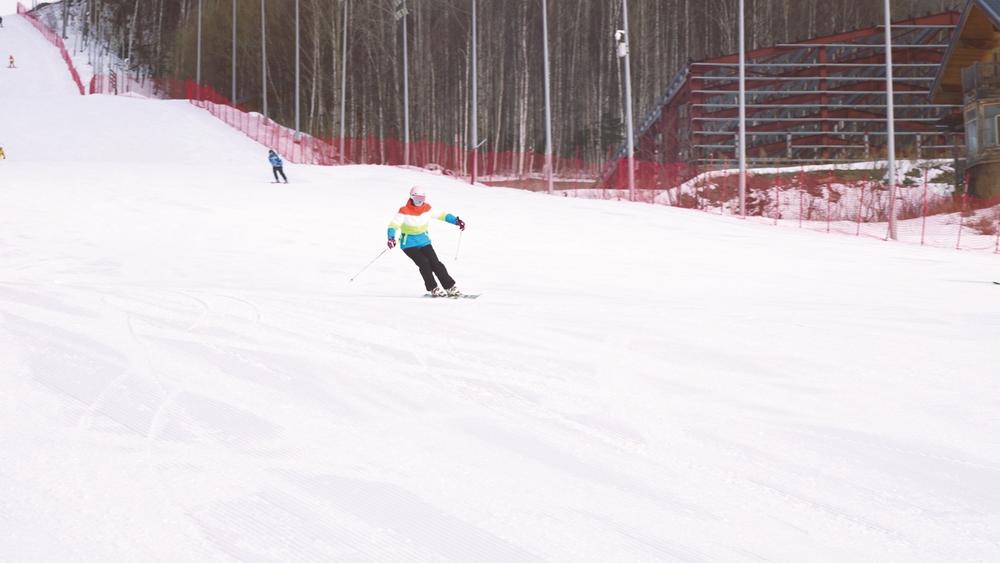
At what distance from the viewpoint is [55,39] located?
7550 centimetres

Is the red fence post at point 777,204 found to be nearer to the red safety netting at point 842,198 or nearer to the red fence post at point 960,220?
the red safety netting at point 842,198

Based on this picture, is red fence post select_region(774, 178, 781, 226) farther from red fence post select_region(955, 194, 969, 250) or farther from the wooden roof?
the wooden roof

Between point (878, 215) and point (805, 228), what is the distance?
3843mm

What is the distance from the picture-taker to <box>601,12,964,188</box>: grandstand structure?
3738 cm

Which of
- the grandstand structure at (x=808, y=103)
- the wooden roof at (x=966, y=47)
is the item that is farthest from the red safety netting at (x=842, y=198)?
the grandstand structure at (x=808, y=103)

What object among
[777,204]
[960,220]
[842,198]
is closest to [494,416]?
[960,220]

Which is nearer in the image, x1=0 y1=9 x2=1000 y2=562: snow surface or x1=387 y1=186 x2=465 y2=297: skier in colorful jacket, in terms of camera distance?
x1=0 y1=9 x2=1000 y2=562: snow surface

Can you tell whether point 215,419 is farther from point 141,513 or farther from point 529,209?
point 529,209

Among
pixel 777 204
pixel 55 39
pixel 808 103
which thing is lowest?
pixel 777 204

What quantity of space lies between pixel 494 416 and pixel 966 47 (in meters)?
30.6

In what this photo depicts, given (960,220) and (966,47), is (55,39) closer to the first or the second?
(966,47)

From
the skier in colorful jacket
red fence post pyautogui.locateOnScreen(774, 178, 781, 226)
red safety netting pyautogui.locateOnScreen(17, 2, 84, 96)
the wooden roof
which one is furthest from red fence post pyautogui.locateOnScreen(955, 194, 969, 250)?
red safety netting pyautogui.locateOnScreen(17, 2, 84, 96)

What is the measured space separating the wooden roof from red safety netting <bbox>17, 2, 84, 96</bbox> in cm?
4423

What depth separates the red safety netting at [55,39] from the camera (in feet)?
184
